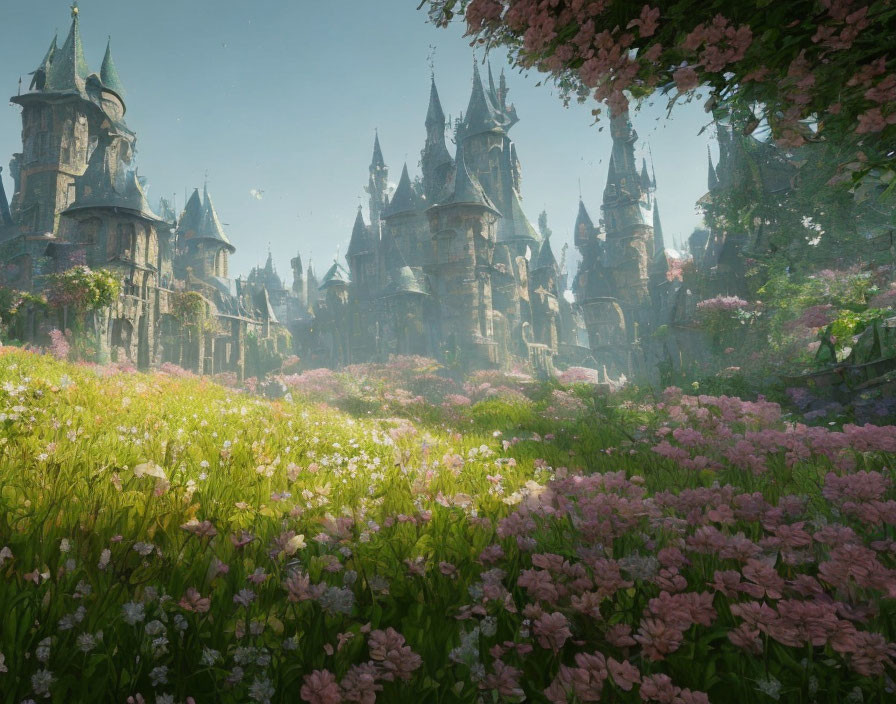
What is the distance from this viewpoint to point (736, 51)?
2518 mm

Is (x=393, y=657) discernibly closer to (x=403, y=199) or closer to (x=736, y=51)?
(x=736, y=51)

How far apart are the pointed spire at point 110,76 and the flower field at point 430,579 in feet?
135

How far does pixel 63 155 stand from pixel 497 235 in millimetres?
34394

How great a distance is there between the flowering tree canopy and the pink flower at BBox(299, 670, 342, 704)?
309 centimetres

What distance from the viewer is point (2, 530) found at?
2.11m

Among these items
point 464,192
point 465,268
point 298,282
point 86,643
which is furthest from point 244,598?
point 298,282

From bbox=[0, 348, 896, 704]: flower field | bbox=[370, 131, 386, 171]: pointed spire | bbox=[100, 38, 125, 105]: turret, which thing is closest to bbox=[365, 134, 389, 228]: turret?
bbox=[370, 131, 386, 171]: pointed spire

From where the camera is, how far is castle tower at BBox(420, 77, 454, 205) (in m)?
43.8

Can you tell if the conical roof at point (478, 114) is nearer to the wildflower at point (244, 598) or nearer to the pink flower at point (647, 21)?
the pink flower at point (647, 21)

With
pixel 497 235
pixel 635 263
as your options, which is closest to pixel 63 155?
pixel 497 235

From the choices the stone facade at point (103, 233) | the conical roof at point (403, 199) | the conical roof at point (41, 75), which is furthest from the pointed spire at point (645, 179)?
the conical roof at point (41, 75)

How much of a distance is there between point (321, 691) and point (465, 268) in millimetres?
33231

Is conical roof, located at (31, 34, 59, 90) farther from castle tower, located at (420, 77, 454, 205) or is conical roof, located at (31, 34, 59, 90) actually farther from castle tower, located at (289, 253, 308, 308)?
castle tower, located at (289, 253, 308, 308)

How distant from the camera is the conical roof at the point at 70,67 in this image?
3119 cm
